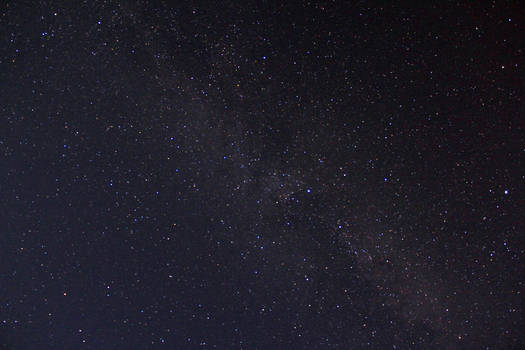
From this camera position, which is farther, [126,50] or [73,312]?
[73,312]

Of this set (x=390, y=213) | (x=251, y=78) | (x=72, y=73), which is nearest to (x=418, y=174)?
(x=390, y=213)

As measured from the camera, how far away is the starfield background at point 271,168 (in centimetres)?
81

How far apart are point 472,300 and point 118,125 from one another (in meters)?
0.95

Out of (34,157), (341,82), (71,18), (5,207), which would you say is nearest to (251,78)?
(341,82)

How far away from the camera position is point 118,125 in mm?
854

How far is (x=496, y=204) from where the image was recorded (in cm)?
86

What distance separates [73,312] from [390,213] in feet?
2.74

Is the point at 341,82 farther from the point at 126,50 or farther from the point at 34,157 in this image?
the point at 34,157

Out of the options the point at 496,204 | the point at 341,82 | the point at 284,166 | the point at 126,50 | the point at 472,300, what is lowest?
the point at 472,300

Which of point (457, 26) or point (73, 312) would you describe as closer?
point (457, 26)

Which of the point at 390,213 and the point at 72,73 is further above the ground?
the point at 72,73

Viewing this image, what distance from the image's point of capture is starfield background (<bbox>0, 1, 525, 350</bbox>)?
81cm

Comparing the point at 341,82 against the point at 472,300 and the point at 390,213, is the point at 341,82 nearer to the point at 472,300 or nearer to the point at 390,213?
the point at 390,213

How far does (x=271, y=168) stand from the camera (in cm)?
85
